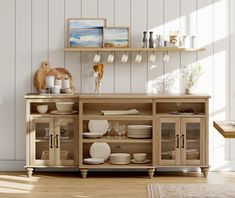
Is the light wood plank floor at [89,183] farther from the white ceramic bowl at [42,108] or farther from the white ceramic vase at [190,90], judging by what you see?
the white ceramic vase at [190,90]

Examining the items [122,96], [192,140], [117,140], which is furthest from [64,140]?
[192,140]

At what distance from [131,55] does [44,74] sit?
101cm

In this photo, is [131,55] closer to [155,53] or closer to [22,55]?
[155,53]

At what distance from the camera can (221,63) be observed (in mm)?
6352

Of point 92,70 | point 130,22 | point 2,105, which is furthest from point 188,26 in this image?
point 2,105

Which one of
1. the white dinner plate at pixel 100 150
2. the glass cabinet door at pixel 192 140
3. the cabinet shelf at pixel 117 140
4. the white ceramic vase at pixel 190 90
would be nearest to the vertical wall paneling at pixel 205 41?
the white ceramic vase at pixel 190 90

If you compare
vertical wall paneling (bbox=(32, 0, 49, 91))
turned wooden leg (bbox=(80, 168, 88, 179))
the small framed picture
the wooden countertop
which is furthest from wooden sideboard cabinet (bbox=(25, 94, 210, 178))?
the wooden countertop

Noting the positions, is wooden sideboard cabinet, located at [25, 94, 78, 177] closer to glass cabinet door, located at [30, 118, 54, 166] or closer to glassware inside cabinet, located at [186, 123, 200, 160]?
glass cabinet door, located at [30, 118, 54, 166]

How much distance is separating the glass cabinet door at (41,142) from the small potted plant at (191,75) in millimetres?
1576

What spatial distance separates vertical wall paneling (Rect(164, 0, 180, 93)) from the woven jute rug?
1.29 m

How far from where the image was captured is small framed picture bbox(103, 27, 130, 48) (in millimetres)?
6266

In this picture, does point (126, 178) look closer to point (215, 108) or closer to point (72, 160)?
point (72, 160)

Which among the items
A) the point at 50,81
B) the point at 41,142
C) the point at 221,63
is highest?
the point at 221,63

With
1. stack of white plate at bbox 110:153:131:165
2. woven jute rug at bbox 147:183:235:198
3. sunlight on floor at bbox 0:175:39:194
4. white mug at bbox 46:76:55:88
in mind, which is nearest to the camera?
woven jute rug at bbox 147:183:235:198
